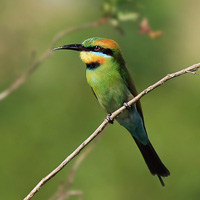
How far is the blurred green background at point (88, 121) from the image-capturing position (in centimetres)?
378

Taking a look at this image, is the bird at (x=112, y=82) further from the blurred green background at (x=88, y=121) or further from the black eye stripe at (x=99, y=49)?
the blurred green background at (x=88, y=121)

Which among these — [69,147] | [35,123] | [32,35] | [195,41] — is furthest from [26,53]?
[195,41]

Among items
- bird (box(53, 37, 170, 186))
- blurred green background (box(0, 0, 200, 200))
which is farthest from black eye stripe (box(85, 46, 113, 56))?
blurred green background (box(0, 0, 200, 200))

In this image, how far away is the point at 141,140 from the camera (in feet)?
9.14

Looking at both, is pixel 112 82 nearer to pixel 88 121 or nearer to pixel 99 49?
pixel 99 49

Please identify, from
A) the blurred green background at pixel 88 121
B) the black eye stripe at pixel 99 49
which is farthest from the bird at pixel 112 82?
the blurred green background at pixel 88 121

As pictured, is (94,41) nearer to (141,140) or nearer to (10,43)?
(141,140)

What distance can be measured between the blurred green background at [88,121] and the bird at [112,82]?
23.1 inches

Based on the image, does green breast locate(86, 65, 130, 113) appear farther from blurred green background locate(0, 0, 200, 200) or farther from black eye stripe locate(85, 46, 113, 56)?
blurred green background locate(0, 0, 200, 200)

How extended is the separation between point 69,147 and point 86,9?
2833 mm

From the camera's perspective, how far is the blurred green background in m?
Result: 3.78

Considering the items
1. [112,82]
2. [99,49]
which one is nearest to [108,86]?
[112,82]

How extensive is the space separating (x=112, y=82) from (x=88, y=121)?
165cm

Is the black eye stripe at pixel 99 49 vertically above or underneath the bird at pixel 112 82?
above
